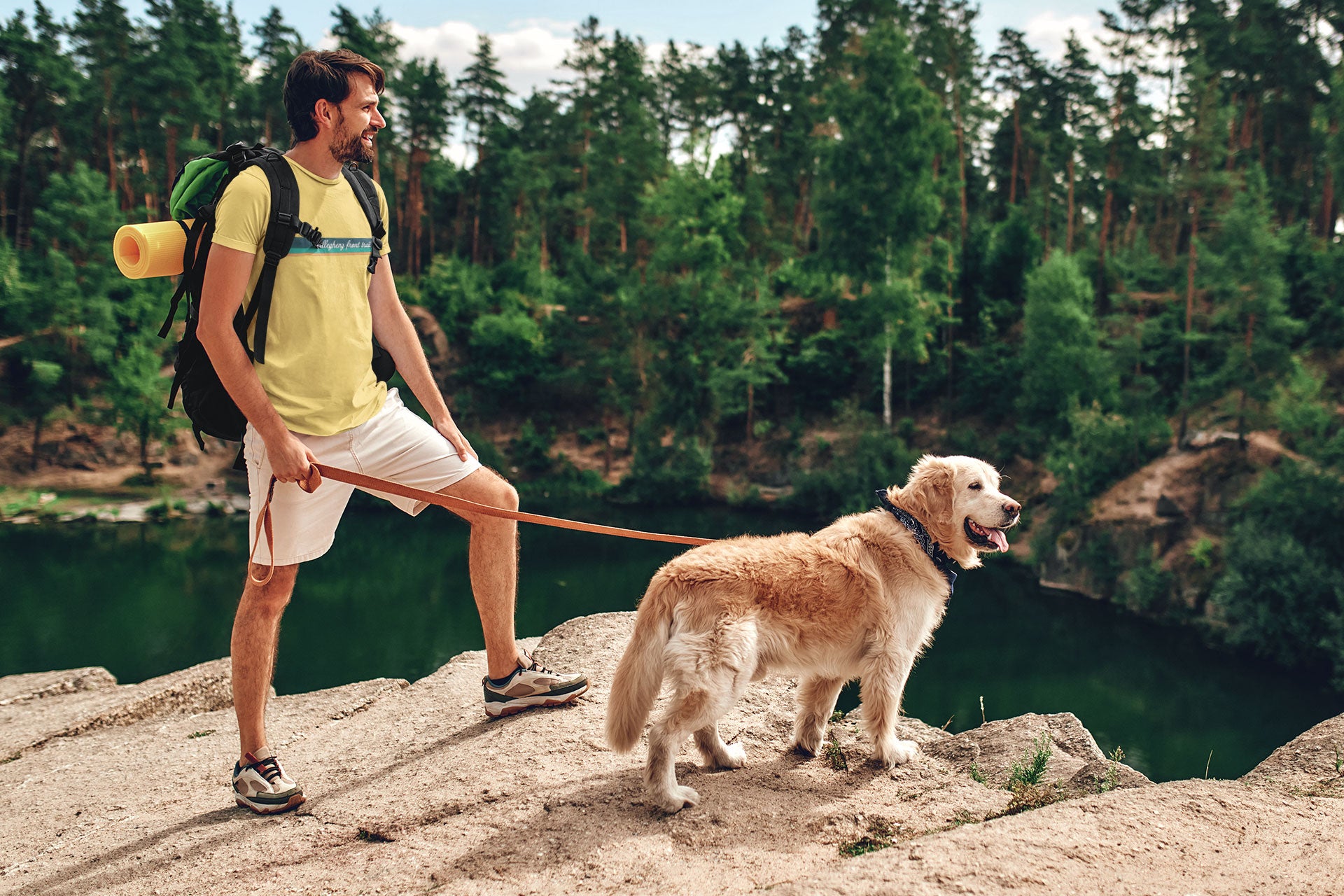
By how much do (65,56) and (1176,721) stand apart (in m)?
44.1

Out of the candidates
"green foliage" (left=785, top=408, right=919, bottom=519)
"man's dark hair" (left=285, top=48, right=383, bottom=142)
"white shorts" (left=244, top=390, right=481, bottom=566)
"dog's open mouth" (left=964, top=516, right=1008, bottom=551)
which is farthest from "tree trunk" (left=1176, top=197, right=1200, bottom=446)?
"man's dark hair" (left=285, top=48, right=383, bottom=142)

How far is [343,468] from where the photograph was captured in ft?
11.9

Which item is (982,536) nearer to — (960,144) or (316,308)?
(316,308)

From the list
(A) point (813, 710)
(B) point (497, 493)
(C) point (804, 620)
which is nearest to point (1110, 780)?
(A) point (813, 710)

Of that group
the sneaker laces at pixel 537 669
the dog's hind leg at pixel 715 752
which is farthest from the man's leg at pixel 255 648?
the dog's hind leg at pixel 715 752

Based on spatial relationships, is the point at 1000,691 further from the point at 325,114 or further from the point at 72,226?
the point at 72,226

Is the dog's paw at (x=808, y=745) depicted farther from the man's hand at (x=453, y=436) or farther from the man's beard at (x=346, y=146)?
the man's beard at (x=346, y=146)

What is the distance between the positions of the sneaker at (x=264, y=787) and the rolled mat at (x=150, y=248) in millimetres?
1941

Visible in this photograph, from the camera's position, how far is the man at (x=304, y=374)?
323 centimetres

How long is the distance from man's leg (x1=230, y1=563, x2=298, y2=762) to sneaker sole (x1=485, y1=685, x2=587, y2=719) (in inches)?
41.7

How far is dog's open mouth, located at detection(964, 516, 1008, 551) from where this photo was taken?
3.96 metres

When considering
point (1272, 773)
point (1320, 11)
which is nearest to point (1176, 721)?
point (1272, 773)

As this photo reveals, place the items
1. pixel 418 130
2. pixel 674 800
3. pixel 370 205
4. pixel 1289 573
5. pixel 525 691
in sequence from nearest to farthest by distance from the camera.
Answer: pixel 674 800
pixel 370 205
pixel 525 691
pixel 1289 573
pixel 418 130

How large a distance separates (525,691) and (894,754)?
5.74 feet
